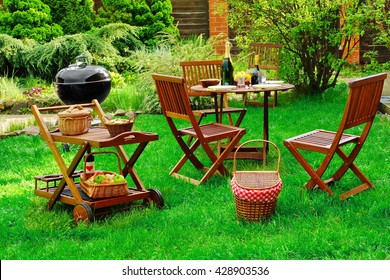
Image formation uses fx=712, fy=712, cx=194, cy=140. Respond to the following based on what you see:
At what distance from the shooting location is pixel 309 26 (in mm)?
10086

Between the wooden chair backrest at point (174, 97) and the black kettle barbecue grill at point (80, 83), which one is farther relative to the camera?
the black kettle barbecue grill at point (80, 83)

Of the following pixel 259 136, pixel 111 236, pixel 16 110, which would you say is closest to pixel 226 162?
pixel 259 136

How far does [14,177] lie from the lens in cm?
686

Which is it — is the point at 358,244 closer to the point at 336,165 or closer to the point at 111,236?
the point at 111,236

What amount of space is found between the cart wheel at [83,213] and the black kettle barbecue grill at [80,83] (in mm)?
3092

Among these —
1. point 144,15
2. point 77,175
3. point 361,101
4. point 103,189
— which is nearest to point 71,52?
point 144,15

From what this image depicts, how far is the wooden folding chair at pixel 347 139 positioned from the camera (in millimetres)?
5383

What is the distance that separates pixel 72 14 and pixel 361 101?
10.0 meters

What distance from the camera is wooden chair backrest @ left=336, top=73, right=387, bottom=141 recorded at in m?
5.33

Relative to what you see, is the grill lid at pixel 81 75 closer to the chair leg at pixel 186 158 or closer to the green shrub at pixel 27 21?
the chair leg at pixel 186 158

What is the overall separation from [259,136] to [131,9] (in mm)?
7264

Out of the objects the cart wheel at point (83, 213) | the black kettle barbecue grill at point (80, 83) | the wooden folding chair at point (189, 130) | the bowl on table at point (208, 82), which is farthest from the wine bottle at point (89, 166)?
the black kettle barbecue grill at point (80, 83)

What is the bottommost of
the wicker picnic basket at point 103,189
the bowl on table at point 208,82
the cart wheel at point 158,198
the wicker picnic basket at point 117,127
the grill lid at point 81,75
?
the cart wheel at point 158,198

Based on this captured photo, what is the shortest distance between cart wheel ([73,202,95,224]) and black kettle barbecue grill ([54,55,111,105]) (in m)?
3.09
